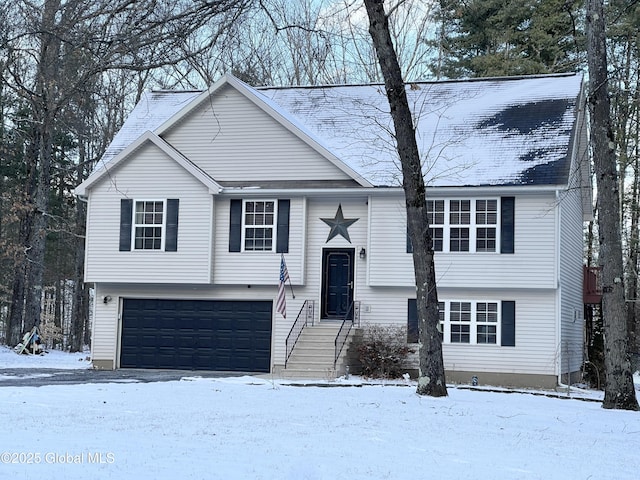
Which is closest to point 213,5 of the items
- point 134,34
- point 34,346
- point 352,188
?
point 134,34

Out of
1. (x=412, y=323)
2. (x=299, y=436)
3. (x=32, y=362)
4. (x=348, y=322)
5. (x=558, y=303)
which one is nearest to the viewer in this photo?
(x=299, y=436)

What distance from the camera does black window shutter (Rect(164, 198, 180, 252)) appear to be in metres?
24.4

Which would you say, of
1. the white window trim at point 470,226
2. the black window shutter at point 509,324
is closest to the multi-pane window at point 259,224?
the white window trim at point 470,226

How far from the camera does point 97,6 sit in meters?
12.4

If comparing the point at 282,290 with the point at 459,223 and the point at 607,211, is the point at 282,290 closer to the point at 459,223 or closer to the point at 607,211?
the point at 459,223

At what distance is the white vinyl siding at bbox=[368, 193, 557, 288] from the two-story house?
1.5 inches

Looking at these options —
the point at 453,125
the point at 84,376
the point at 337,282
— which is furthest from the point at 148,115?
the point at 84,376

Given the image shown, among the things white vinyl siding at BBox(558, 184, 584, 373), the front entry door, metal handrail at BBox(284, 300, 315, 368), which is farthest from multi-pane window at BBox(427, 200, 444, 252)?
metal handrail at BBox(284, 300, 315, 368)

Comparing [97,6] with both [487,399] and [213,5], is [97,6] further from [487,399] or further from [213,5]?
[487,399]

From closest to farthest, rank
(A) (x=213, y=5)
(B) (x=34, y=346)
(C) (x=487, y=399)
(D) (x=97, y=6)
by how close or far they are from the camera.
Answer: (D) (x=97, y=6)
(A) (x=213, y=5)
(C) (x=487, y=399)
(B) (x=34, y=346)

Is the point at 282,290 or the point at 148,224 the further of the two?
the point at 148,224

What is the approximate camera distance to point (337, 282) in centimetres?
2434

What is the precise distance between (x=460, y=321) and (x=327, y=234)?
4.42m

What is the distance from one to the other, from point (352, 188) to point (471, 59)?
17248 millimetres
